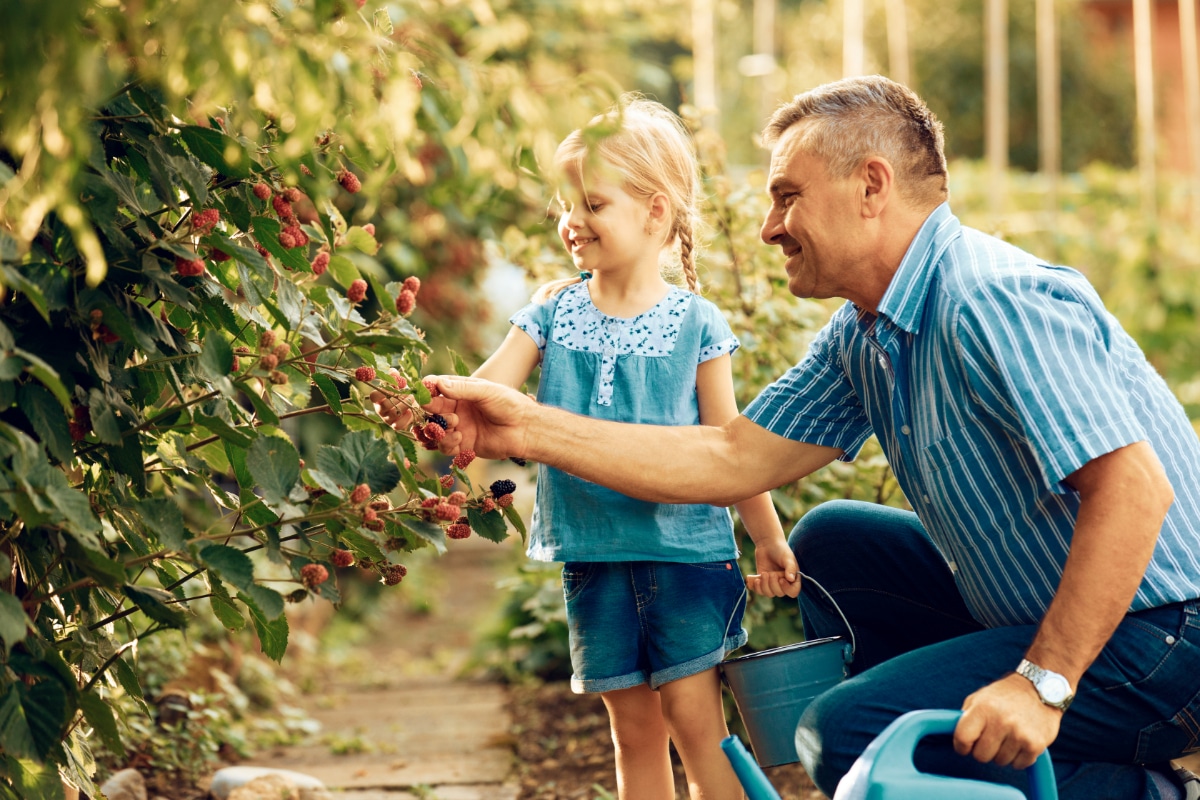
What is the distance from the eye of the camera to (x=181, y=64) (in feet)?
3.28

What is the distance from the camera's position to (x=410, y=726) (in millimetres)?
3596

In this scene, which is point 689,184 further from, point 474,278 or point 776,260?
point 474,278

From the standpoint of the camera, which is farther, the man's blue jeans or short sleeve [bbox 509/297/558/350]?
short sleeve [bbox 509/297/558/350]

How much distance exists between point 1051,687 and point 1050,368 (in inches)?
16.4

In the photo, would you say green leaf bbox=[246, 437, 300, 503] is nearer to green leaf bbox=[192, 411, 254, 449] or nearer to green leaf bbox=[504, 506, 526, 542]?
green leaf bbox=[192, 411, 254, 449]

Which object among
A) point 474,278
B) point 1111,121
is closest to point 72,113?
point 474,278

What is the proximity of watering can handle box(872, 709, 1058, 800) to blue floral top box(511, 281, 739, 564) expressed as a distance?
650 millimetres

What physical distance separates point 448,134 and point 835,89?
0.96 m

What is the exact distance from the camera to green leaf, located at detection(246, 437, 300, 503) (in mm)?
1409

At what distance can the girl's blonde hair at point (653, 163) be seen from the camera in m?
2.09

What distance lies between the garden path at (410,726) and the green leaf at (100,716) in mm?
1235

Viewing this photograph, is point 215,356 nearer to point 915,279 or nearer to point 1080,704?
point 915,279

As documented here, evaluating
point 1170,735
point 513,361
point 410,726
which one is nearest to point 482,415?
point 513,361

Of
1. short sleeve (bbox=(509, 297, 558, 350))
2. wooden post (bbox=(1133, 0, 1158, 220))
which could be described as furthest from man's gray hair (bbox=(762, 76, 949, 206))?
wooden post (bbox=(1133, 0, 1158, 220))
